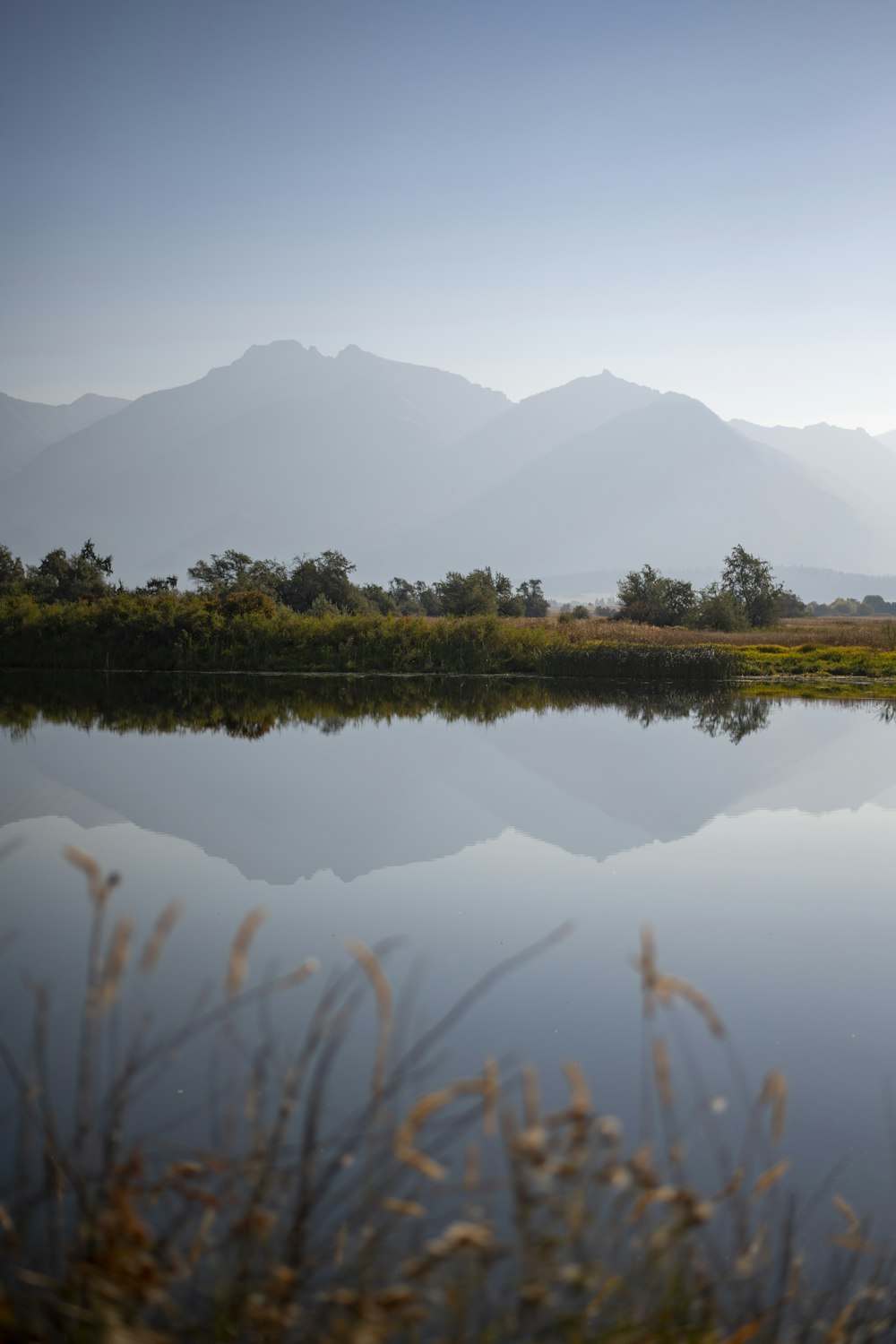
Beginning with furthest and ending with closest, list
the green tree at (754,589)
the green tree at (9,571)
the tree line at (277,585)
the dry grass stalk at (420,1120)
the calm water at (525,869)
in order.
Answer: the green tree at (754,589)
the green tree at (9,571)
the tree line at (277,585)
the calm water at (525,869)
the dry grass stalk at (420,1120)

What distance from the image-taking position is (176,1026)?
5.23m

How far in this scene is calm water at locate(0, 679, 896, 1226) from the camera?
17.9 ft

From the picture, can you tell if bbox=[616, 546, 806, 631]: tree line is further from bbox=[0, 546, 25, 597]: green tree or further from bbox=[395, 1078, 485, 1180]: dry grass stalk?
bbox=[395, 1078, 485, 1180]: dry grass stalk

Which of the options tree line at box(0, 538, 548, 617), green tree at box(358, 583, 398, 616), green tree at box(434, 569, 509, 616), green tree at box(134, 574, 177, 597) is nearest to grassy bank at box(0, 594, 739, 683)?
tree line at box(0, 538, 548, 617)

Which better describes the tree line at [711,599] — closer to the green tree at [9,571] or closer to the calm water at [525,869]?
the green tree at [9,571]

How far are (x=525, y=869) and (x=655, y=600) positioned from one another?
35650mm

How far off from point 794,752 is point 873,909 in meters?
8.57

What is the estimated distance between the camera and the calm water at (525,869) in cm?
546

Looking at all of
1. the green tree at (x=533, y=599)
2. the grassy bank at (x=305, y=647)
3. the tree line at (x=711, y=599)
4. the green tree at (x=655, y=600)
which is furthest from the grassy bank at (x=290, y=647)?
the green tree at (x=533, y=599)

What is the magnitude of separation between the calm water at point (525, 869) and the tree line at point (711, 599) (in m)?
24.1

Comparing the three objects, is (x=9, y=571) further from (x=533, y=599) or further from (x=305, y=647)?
(x=533, y=599)

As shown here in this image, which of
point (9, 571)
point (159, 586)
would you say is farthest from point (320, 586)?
point (9, 571)

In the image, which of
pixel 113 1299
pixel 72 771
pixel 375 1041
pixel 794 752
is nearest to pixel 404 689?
pixel 794 752

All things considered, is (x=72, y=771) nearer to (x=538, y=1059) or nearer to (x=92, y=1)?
(x=538, y=1059)
